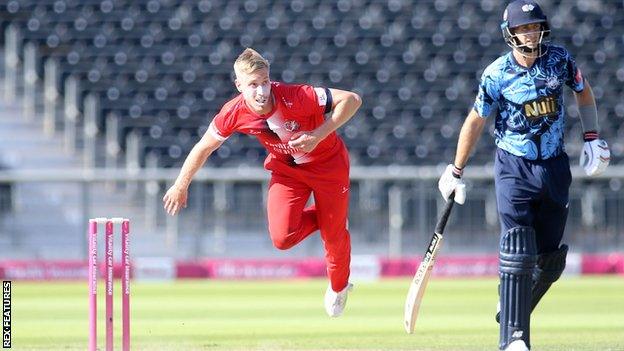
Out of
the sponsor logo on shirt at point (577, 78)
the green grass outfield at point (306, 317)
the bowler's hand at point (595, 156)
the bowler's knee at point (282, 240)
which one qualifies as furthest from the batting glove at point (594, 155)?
the bowler's knee at point (282, 240)

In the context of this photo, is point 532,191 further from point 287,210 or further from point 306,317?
point 306,317

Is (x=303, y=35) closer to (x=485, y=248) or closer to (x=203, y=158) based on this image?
(x=485, y=248)

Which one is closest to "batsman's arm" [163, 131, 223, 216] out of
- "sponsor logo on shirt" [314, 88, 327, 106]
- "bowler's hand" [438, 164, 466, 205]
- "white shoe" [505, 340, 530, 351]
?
"sponsor logo on shirt" [314, 88, 327, 106]

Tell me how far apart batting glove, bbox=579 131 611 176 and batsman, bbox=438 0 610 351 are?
0.02 metres

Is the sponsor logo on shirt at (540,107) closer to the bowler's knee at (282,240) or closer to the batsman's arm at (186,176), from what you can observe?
Answer: the batsman's arm at (186,176)

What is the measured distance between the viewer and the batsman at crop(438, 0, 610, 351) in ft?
21.1

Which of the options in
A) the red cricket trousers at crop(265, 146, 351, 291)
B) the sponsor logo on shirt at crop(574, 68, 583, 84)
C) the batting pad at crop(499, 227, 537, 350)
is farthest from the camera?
the red cricket trousers at crop(265, 146, 351, 291)

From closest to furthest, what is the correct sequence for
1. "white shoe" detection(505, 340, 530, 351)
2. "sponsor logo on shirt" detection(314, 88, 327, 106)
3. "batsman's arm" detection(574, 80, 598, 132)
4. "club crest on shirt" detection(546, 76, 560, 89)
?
"white shoe" detection(505, 340, 530, 351)
"club crest on shirt" detection(546, 76, 560, 89)
"batsman's arm" detection(574, 80, 598, 132)
"sponsor logo on shirt" detection(314, 88, 327, 106)

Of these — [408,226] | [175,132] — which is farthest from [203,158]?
[175,132]

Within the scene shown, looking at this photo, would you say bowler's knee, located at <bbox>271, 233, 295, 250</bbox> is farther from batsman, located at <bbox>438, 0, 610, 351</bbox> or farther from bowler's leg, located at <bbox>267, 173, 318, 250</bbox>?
batsman, located at <bbox>438, 0, 610, 351</bbox>

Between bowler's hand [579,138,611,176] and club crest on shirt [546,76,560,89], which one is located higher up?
club crest on shirt [546,76,560,89]

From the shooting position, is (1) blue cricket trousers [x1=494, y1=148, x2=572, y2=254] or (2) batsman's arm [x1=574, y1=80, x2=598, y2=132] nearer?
(1) blue cricket trousers [x1=494, y1=148, x2=572, y2=254]

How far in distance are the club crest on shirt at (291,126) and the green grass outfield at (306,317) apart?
1.39 m

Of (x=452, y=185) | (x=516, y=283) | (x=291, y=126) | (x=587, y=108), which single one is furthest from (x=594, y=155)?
(x=291, y=126)
